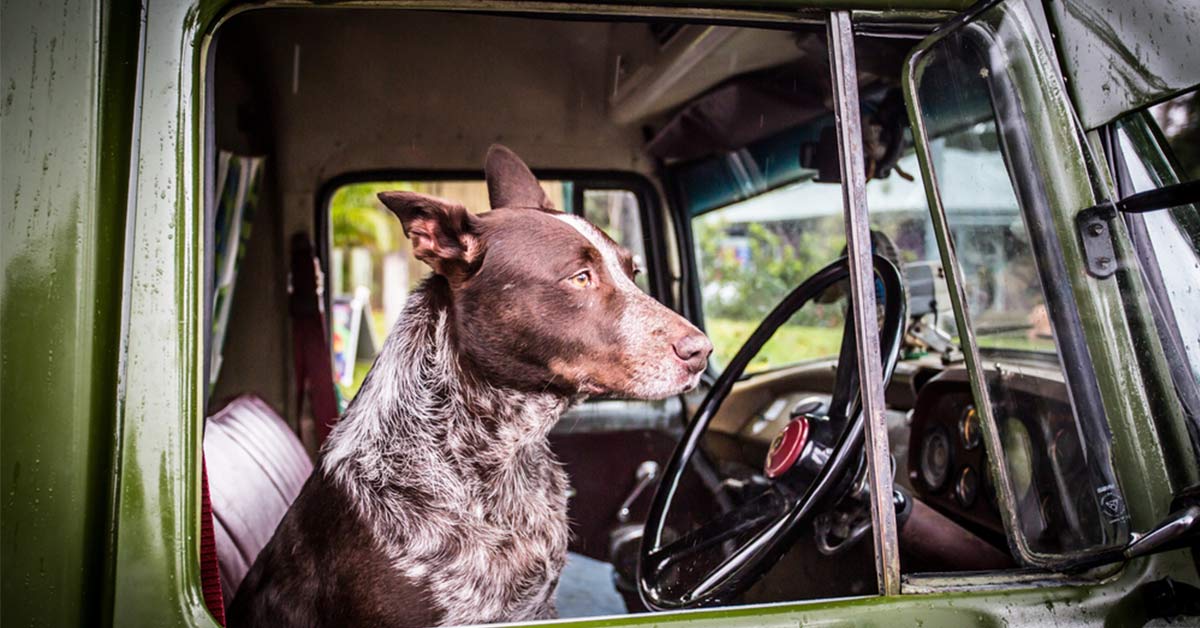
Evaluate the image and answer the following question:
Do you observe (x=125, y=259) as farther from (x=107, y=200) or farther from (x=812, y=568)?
(x=812, y=568)

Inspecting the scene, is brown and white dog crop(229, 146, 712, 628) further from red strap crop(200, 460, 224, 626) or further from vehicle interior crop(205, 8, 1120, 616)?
red strap crop(200, 460, 224, 626)

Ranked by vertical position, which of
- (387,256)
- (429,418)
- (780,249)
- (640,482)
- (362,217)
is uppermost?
(362,217)

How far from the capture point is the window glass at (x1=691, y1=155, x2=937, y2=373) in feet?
9.93

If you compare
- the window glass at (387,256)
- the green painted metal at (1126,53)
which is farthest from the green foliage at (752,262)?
the green painted metal at (1126,53)

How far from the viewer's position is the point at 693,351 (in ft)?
5.35

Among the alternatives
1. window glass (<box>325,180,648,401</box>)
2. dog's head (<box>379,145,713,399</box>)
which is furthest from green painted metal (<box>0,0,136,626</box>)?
window glass (<box>325,180,648,401</box>)

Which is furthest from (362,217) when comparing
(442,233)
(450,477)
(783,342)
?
(450,477)

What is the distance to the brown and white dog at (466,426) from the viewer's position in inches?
59.7

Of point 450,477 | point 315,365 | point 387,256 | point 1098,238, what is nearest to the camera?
point 1098,238

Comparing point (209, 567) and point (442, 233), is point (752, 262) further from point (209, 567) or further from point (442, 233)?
point (209, 567)

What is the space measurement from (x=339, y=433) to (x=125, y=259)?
27.8 inches

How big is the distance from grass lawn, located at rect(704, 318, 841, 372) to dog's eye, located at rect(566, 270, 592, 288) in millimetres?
1157

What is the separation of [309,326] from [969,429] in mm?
2325

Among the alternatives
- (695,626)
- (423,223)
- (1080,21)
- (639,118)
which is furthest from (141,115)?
(639,118)
